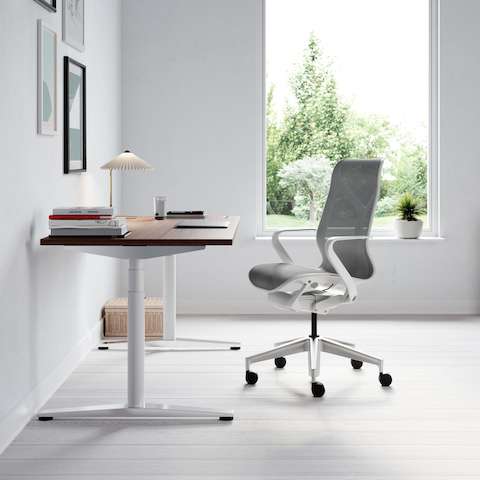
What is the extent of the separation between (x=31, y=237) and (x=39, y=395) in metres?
0.71

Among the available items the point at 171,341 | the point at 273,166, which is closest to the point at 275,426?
the point at 171,341

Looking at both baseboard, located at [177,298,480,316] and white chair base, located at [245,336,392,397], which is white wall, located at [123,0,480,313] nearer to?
baseboard, located at [177,298,480,316]

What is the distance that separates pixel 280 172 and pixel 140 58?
1.32 metres

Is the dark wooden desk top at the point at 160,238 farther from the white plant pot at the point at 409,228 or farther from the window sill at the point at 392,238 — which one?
the white plant pot at the point at 409,228

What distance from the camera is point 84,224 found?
3.76 m

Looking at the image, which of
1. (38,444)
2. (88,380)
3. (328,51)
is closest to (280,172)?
(328,51)

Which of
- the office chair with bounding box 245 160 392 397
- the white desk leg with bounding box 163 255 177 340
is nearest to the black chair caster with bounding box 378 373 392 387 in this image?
the office chair with bounding box 245 160 392 397

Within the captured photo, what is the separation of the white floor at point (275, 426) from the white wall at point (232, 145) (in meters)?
1.30

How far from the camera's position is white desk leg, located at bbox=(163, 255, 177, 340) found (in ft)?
17.0

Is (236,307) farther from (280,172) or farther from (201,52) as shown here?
(201,52)

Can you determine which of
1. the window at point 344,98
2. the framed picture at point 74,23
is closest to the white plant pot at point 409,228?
the window at point 344,98

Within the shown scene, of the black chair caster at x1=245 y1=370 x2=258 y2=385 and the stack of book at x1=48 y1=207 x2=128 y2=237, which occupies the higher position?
the stack of book at x1=48 y1=207 x2=128 y2=237

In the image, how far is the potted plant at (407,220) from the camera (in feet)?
21.2

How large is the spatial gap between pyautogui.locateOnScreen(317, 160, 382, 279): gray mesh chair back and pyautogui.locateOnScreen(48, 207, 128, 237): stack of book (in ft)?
4.41
